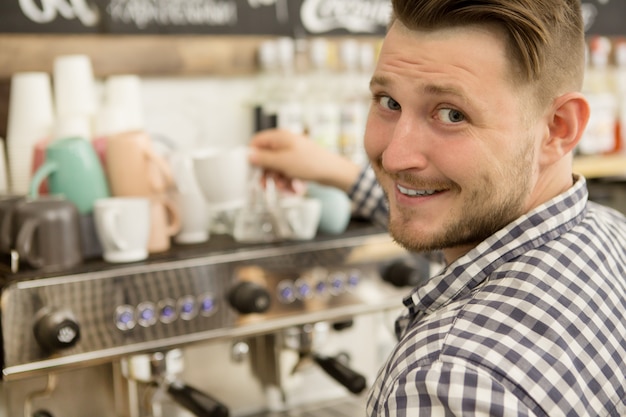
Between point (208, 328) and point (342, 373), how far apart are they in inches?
10.8

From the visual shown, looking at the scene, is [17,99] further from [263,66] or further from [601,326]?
[601,326]

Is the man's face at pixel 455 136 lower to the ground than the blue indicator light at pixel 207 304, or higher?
higher

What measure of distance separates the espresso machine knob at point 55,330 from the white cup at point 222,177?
1.20 feet

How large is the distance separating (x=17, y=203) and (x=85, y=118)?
1.07 feet

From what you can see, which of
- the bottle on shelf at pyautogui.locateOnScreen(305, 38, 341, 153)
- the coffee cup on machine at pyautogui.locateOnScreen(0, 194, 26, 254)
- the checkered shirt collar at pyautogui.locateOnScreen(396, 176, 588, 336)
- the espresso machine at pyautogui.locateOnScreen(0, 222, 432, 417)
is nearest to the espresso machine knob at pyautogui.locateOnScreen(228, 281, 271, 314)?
the espresso machine at pyautogui.locateOnScreen(0, 222, 432, 417)

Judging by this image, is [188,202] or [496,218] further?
[188,202]

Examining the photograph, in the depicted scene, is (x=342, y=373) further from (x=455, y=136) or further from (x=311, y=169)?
(x=455, y=136)

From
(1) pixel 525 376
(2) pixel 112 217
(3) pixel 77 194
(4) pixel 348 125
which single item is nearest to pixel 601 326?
(1) pixel 525 376

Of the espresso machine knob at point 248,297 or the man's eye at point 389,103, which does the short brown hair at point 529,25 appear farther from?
the espresso machine knob at point 248,297

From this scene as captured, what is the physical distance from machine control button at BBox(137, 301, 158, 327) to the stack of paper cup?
41 cm

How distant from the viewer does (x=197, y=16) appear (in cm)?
194

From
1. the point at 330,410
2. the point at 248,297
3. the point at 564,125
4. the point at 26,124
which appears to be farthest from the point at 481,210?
the point at 26,124

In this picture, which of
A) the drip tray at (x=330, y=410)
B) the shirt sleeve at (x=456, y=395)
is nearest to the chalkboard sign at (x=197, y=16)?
the drip tray at (x=330, y=410)

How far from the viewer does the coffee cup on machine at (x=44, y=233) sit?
121 centimetres
